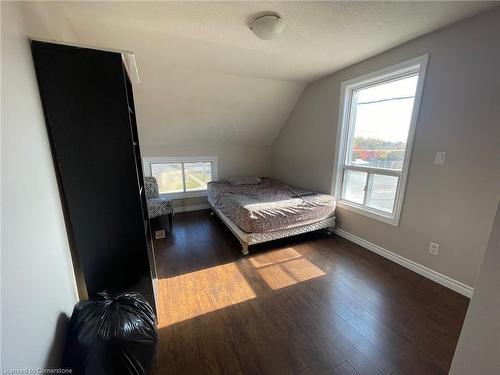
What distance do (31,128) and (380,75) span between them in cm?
300

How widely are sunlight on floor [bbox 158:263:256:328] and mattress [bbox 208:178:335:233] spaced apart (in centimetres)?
59

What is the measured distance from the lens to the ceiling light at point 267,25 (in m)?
1.62

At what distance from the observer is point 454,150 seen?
1.85 metres

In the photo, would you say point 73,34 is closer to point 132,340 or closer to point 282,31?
point 282,31

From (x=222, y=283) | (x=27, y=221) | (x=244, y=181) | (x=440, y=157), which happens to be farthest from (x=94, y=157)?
(x=244, y=181)

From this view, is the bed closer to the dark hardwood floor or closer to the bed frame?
the bed frame

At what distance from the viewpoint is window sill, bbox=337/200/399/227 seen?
2355mm

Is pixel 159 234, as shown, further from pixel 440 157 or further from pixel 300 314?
pixel 440 157

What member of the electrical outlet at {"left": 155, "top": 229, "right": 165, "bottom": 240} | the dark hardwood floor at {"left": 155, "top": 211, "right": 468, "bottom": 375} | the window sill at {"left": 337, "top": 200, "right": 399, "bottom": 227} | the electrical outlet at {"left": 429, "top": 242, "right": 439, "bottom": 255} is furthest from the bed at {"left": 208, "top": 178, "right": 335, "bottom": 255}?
the electrical outlet at {"left": 429, "top": 242, "right": 439, "bottom": 255}

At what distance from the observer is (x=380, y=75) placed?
234cm

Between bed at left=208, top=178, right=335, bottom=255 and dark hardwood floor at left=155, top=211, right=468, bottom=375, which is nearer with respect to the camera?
dark hardwood floor at left=155, top=211, right=468, bottom=375

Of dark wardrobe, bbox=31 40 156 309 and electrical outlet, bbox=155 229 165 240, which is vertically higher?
dark wardrobe, bbox=31 40 156 309

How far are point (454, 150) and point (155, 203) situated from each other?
3529mm

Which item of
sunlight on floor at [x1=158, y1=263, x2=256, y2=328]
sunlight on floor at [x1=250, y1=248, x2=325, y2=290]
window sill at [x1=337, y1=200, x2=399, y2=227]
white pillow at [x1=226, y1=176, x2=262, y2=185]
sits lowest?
sunlight on floor at [x1=158, y1=263, x2=256, y2=328]
